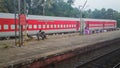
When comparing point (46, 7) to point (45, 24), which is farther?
point (46, 7)

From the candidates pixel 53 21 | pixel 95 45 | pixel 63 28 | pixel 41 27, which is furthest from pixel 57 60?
pixel 63 28

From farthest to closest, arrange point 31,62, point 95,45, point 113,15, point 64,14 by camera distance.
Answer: point 113,15 → point 64,14 → point 95,45 → point 31,62

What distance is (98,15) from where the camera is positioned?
9706cm

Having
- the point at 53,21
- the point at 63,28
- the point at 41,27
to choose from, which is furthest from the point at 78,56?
the point at 63,28

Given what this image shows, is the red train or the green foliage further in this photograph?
the green foliage

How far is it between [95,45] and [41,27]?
42.3ft

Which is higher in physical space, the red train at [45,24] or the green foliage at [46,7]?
the green foliage at [46,7]

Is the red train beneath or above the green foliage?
beneath

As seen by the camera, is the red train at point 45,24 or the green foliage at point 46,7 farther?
the green foliage at point 46,7

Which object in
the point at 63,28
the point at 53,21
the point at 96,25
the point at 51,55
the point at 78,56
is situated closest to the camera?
the point at 51,55

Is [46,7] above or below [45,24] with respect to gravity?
above

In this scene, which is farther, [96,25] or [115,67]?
[96,25]

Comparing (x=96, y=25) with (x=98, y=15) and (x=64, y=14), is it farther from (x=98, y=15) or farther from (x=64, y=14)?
(x=98, y=15)

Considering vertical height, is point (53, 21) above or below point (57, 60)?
above
